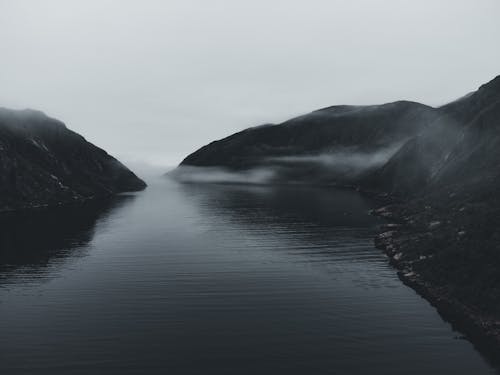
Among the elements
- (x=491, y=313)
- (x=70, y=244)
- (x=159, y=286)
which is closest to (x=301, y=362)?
(x=491, y=313)

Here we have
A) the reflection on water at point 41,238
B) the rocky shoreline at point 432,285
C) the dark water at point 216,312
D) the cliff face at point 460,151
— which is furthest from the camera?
the cliff face at point 460,151

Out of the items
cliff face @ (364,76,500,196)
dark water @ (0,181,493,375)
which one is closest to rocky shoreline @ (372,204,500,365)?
dark water @ (0,181,493,375)

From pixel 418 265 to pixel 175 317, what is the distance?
36.3 metres

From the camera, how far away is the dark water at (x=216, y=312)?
39.0m

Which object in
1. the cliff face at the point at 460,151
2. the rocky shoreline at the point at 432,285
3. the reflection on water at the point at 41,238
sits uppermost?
the cliff face at the point at 460,151

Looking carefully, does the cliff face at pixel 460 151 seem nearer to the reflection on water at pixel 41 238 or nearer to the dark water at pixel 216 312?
the dark water at pixel 216 312

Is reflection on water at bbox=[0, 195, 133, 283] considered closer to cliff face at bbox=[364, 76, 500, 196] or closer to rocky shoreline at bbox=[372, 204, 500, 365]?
rocky shoreline at bbox=[372, 204, 500, 365]

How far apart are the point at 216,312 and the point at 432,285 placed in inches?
1095

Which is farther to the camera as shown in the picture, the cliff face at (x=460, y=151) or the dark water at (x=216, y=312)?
the cliff face at (x=460, y=151)

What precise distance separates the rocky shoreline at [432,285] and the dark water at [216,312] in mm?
1439

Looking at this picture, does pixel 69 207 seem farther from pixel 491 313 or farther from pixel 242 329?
pixel 491 313

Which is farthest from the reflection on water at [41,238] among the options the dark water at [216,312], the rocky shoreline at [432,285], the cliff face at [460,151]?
the cliff face at [460,151]

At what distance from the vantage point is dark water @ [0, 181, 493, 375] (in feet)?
128

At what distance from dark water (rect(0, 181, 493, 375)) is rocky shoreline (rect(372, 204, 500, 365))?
56.7 inches
